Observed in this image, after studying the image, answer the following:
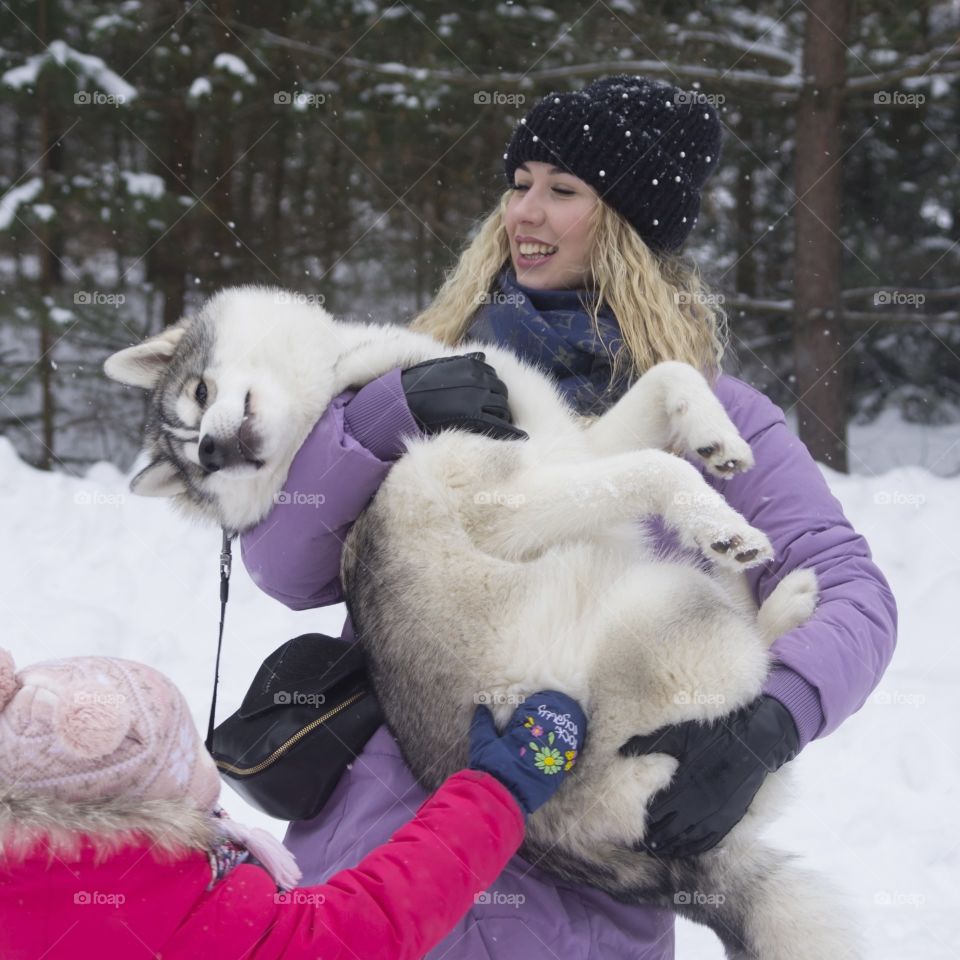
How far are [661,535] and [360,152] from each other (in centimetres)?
816

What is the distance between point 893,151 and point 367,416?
32.5 feet

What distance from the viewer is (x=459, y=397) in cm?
240

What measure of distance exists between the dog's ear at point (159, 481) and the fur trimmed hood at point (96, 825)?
5.01ft

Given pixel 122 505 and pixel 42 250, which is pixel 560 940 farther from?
pixel 42 250

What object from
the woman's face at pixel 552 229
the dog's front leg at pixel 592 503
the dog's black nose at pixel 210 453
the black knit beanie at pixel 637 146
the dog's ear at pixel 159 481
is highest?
the black knit beanie at pixel 637 146

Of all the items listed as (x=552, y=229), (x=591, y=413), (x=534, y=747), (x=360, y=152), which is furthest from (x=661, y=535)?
(x=360, y=152)

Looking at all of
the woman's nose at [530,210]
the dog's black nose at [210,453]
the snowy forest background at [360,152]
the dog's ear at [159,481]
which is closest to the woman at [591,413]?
the woman's nose at [530,210]

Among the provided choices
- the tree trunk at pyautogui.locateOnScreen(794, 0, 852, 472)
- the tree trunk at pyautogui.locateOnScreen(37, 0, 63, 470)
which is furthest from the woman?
the tree trunk at pyautogui.locateOnScreen(37, 0, 63, 470)

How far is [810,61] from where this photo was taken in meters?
8.80

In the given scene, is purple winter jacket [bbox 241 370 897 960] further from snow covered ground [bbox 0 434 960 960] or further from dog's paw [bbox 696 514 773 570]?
snow covered ground [bbox 0 434 960 960]

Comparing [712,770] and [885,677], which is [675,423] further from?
[885,677]

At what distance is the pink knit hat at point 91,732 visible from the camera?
4.84 ft

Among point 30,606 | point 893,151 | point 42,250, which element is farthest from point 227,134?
point 893,151

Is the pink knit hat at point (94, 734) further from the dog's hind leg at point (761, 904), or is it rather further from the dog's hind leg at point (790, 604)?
the dog's hind leg at point (790, 604)
